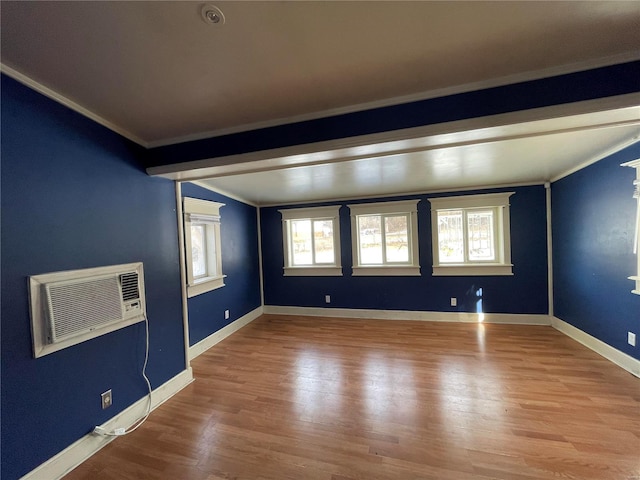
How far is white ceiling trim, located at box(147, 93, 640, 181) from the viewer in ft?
4.65

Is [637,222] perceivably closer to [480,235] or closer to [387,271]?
[480,235]

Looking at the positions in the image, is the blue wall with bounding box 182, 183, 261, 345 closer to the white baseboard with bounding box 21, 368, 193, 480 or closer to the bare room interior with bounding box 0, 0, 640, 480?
the bare room interior with bounding box 0, 0, 640, 480

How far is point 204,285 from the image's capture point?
3.39 metres

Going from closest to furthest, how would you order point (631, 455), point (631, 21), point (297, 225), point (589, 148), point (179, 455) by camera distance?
1. point (631, 21)
2. point (631, 455)
3. point (179, 455)
4. point (589, 148)
5. point (297, 225)

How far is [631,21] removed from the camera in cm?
117

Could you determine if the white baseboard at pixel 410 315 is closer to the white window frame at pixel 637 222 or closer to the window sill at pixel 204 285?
the window sill at pixel 204 285

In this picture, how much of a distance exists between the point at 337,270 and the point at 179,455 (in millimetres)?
3348

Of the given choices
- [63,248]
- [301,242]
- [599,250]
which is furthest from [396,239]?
[63,248]

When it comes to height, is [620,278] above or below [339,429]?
above

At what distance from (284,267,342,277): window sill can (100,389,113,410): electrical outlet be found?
321cm

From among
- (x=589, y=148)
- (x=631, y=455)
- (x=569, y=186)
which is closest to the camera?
(x=631, y=455)

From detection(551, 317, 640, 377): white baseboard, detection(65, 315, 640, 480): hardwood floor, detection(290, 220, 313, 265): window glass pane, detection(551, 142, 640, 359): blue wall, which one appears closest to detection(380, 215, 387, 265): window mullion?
detection(290, 220, 313, 265): window glass pane

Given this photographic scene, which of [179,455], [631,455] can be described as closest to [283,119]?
[179,455]

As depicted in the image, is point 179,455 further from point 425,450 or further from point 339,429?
point 425,450
